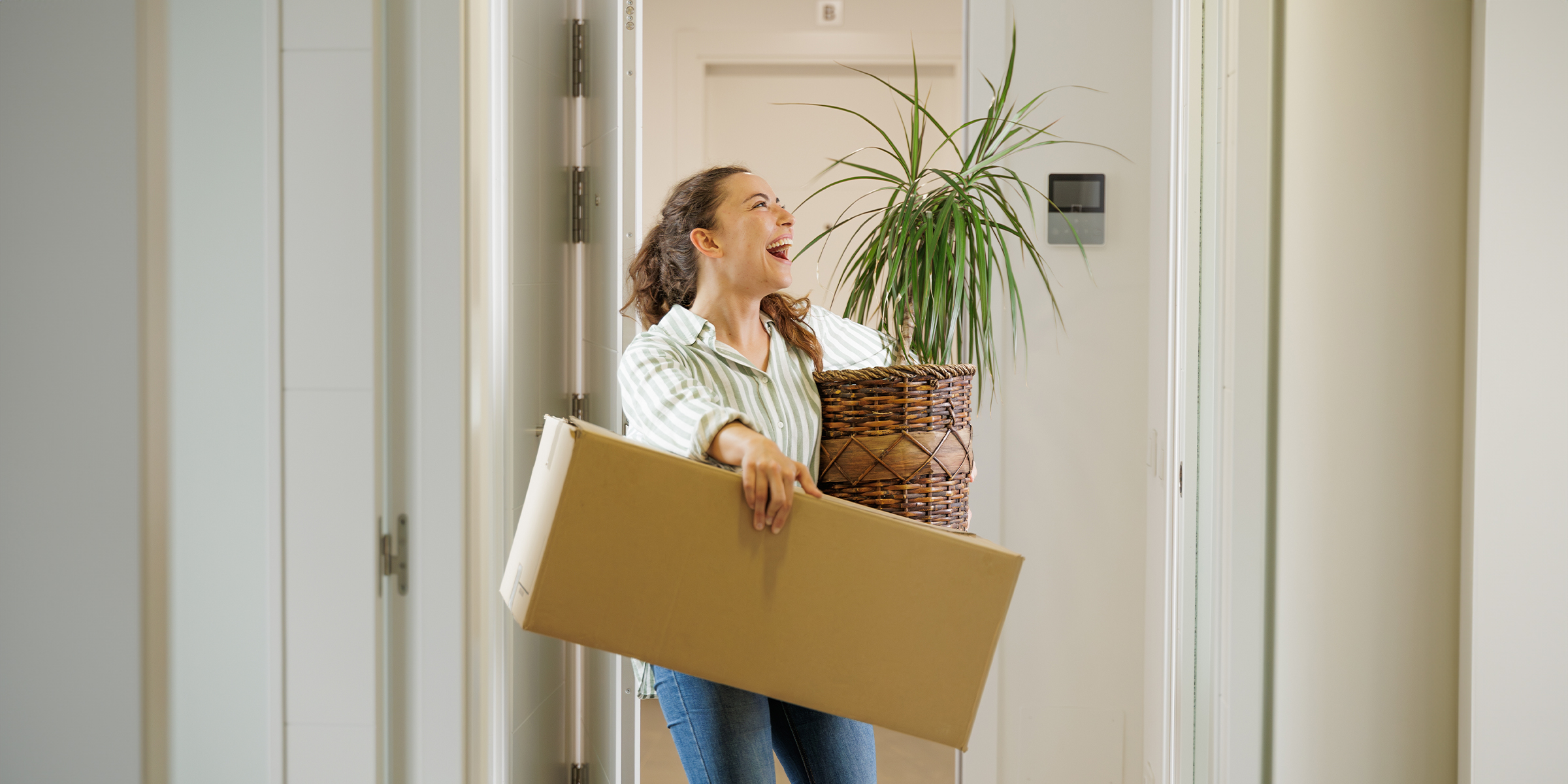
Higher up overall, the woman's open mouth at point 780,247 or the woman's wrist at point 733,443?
the woman's open mouth at point 780,247

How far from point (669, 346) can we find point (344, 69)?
586 mm

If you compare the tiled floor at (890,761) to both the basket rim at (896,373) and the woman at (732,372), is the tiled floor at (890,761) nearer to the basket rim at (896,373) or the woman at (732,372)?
the woman at (732,372)

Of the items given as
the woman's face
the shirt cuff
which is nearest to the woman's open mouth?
the woman's face

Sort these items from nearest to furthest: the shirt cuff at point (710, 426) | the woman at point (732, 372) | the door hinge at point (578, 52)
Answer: the shirt cuff at point (710, 426) < the woman at point (732, 372) < the door hinge at point (578, 52)

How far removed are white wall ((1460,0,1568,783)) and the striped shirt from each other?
834 millimetres

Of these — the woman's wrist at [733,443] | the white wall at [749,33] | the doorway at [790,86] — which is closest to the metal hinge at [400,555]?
the woman's wrist at [733,443]

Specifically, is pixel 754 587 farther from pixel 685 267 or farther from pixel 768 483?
pixel 685 267

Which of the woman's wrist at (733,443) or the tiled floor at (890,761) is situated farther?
the tiled floor at (890,761)

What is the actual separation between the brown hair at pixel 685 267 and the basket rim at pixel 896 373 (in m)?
0.22

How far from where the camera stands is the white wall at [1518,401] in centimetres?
121

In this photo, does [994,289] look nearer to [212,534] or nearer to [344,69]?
[344,69]

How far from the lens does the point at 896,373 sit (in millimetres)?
1123

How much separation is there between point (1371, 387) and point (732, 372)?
916mm

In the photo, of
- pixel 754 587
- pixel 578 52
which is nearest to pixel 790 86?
pixel 578 52
